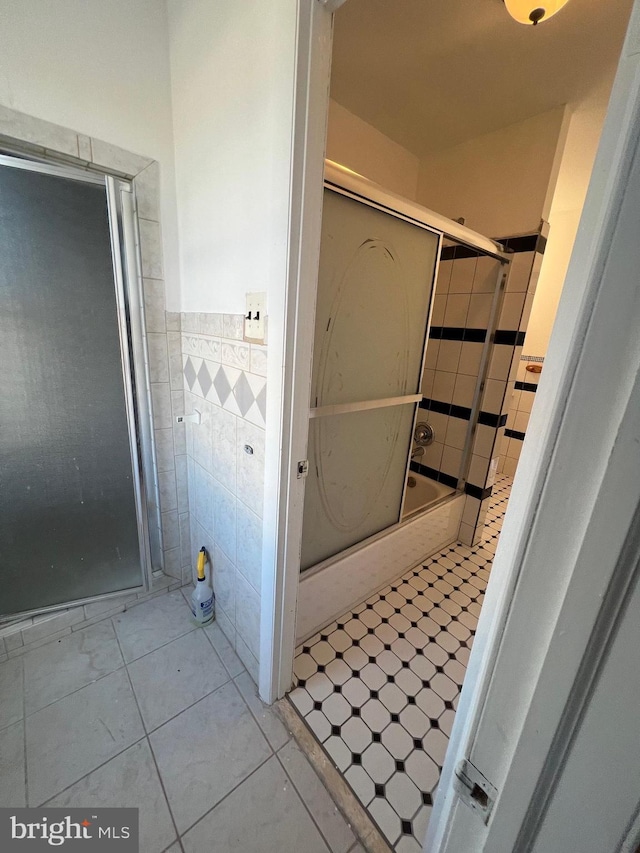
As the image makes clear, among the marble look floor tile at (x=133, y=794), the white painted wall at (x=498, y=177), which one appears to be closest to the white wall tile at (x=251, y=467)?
the marble look floor tile at (x=133, y=794)

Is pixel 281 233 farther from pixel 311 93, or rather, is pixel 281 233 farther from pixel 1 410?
pixel 1 410

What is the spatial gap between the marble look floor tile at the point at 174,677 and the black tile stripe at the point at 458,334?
2.13m

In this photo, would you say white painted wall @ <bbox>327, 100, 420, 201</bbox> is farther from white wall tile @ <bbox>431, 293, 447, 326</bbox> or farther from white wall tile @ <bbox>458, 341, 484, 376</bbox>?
white wall tile @ <bbox>458, 341, 484, 376</bbox>

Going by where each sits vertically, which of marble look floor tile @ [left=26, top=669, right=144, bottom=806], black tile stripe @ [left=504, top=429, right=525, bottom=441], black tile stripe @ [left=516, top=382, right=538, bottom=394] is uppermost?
black tile stripe @ [left=516, top=382, right=538, bottom=394]

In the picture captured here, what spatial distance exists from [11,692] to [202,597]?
667mm

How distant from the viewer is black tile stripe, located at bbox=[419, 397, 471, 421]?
2133 mm

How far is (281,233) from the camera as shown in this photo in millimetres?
813

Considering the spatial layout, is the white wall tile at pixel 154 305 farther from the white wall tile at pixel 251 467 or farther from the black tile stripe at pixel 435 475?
the black tile stripe at pixel 435 475

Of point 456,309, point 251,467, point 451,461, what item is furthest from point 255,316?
point 451,461

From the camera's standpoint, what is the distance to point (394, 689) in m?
1.29

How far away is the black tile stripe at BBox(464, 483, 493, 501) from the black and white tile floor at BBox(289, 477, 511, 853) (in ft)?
1.63

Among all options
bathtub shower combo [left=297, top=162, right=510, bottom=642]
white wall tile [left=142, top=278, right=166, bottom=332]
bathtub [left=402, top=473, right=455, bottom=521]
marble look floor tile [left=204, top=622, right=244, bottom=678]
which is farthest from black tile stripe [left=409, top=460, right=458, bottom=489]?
white wall tile [left=142, top=278, right=166, bottom=332]

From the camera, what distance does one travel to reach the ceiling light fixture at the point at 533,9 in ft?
3.08

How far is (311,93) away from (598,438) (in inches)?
37.1
